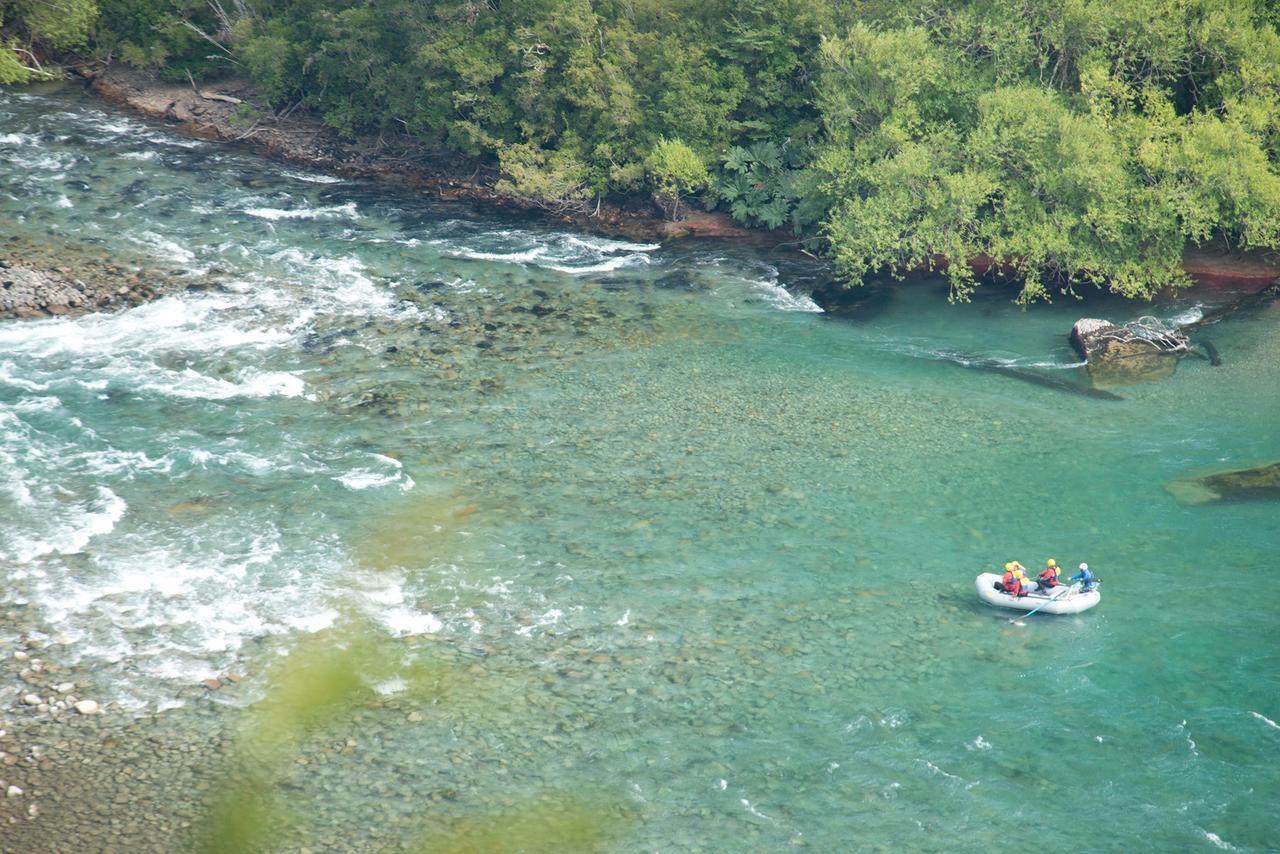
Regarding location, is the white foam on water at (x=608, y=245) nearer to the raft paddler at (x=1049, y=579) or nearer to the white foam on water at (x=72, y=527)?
the white foam on water at (x=72, y=527)

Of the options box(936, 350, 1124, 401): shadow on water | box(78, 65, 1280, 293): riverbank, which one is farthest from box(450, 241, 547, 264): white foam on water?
box(936, 350, 1124, 401): shadow on water

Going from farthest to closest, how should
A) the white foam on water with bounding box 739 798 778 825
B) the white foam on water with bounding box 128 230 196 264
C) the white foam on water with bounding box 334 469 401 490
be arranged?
the white foam on water with bounding box 128 230 196 264, the white foam on water with bounding box 334 469 401 490, the white foam on water with bounding box 739 798 778 825

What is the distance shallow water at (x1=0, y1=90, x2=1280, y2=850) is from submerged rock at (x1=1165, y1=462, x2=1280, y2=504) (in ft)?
1.79

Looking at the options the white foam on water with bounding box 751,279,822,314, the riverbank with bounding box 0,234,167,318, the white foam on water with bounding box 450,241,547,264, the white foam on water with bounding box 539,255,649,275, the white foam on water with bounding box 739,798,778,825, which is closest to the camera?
the white foam on water with bounding box 739,798,778,825

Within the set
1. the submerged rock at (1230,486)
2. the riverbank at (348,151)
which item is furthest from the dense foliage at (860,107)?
the submerged rock at (1230,486)

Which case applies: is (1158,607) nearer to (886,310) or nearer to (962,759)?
(962,759)

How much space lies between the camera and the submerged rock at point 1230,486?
101 ft

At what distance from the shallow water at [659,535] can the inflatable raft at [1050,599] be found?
0.41m

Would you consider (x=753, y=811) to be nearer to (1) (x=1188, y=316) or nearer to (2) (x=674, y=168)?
(1) (x=1188, y=316)

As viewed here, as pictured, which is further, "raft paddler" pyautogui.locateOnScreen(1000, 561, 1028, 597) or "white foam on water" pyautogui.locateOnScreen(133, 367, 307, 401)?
"white foam on water" pyautogui.locateOnScreen(133, 367, 307, 401)

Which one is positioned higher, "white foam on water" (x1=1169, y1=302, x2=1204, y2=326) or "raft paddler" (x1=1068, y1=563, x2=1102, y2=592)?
"white foam on water" (x1=1169, y1=302, x2=1204, y2=326)

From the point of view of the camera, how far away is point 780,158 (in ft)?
159

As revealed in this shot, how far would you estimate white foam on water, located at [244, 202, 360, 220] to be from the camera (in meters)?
46.9

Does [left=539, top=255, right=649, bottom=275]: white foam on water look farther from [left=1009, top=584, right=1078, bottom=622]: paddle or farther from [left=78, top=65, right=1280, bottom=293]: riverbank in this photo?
[left=1009, top=584, right=1078, bottom=622]: paddle
